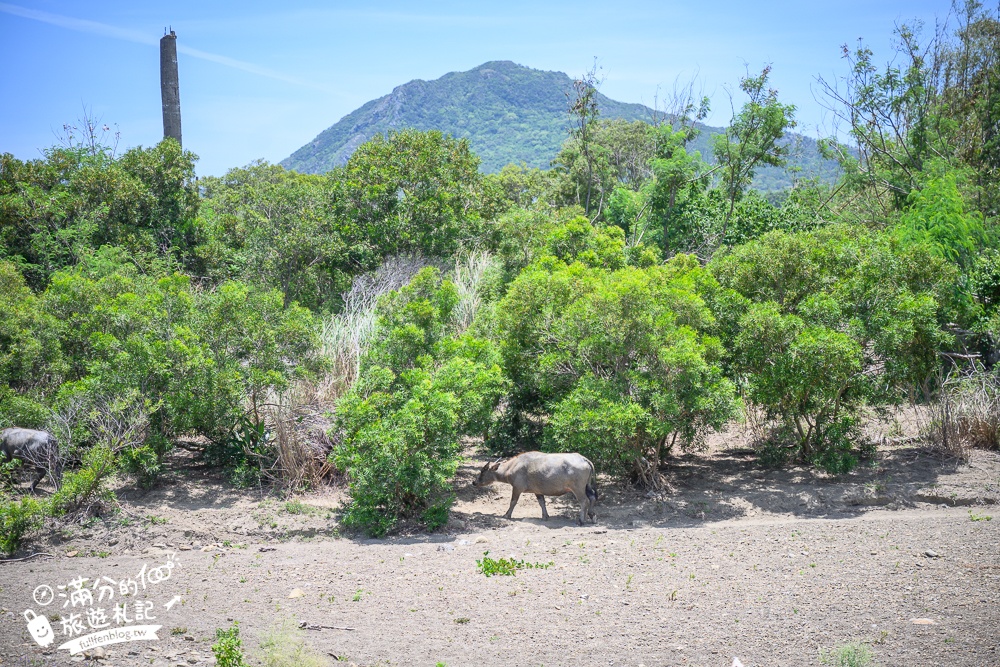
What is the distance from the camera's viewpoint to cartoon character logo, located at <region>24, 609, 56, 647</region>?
7159mm

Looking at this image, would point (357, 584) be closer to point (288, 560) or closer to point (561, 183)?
point (288, 560)

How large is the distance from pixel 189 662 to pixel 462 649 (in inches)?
96.5

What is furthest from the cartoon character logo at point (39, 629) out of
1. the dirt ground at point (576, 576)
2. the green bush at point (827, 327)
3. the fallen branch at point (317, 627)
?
the green bush at point (827, 327)

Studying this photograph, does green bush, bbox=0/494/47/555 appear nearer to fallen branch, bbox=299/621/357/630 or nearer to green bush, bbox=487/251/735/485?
fallen branch, bbox=299/621/357/630

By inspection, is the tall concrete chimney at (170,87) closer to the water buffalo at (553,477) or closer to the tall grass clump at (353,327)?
the tall grass clump at (353,327)

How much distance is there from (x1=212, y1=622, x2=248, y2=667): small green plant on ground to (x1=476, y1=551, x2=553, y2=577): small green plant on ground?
297 cm

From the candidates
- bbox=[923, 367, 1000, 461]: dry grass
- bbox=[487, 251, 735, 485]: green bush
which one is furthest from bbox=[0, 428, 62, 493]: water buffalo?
bbox=[923, 367, 1000, 461]: dry grass

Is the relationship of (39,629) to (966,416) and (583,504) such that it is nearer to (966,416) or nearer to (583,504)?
(583,504)

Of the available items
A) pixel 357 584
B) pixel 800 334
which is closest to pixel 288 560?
pixel 357 584

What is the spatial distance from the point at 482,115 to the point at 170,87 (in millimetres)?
94398

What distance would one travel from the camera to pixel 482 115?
4668 inches

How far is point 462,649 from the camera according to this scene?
274 inches

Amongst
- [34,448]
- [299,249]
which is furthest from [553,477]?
[299,249]

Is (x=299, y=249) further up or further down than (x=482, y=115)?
further down
